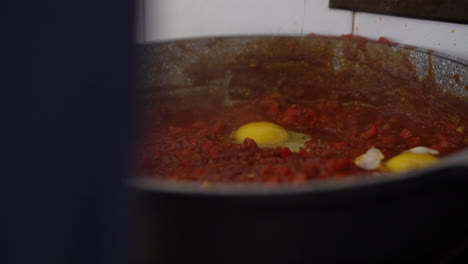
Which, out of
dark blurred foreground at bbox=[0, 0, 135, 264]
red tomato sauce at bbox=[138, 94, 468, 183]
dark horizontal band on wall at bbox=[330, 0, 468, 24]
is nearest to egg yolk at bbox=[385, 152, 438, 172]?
red tomato sauce at bbox=[138, 94, 468, 183]

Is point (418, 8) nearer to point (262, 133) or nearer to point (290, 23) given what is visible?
point (290, 23)

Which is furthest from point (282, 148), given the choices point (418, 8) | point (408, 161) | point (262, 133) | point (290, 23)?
point (290, 23)

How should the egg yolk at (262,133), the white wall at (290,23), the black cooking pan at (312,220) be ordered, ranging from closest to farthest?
the black cooking pan at (312,220) < the egg yolk at (262,133) < the white wall at (290,23)

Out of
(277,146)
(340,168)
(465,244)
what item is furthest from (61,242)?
(277,146)

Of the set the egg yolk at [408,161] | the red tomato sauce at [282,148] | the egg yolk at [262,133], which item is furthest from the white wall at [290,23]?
the egg yolk at [408,161]

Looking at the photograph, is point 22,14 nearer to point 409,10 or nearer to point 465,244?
point 465,244

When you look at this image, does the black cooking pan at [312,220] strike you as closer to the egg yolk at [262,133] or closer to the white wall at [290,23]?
the egg yolk at [262,133]

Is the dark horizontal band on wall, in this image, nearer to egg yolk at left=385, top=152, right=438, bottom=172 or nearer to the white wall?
the white wall

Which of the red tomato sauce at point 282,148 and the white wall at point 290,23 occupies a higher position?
the white wall at point 290,23
